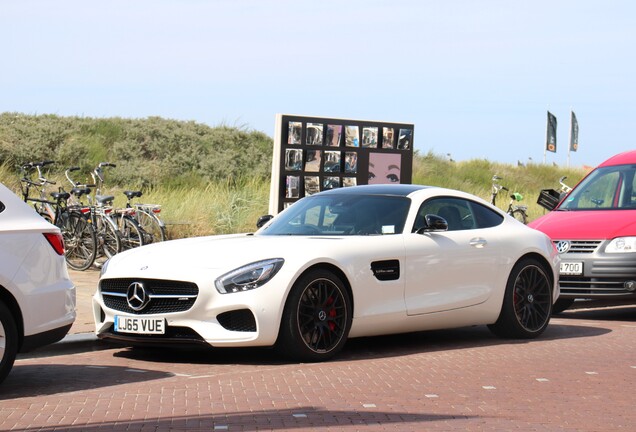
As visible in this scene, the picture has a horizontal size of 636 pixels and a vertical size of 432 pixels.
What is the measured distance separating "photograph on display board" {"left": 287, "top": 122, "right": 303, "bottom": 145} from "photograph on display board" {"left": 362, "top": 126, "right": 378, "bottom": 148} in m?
1.38

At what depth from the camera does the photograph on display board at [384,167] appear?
2047 cm

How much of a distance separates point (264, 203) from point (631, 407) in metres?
15.0

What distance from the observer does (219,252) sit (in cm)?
999

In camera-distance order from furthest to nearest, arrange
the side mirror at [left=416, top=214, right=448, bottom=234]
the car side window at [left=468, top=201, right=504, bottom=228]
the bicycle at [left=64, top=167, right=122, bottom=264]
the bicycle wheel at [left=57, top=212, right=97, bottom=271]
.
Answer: the bicycle at [left=64, top=167, right=122, bottom=264], the bicycle wheel at [left=57, top=212, right=97, bottom=271], the car side window at [left=468, top=201, right=504, bottom=228], the side mirror at [left=416, top=214, right=448, bottom=234]

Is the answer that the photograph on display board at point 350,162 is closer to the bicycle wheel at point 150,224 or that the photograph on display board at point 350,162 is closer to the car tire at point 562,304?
the bicycle wheel at point 150,224

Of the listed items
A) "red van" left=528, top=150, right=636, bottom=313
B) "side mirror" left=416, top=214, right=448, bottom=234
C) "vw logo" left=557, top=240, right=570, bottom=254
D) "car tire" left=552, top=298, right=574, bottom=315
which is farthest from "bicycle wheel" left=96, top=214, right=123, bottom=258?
"side mirror" left=416, top=214, right=448, bottom=234

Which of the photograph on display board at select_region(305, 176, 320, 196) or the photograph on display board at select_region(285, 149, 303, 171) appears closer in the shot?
the photograph on display board at select_region(285, 149, 303, 171)

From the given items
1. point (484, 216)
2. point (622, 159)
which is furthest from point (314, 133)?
point (484, 216)

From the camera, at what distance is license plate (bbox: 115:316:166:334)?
31.8 ft

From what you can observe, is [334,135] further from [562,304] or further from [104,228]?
[562,304]

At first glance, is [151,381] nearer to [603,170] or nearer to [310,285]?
[310,285]

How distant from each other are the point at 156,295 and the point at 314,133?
9955 millimetres

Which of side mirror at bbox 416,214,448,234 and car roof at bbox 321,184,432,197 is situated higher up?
car roof at bbox 321,184,432,197

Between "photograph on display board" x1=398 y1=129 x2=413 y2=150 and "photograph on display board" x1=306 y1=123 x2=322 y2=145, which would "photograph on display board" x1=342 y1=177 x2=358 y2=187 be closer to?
"photograph on display board" x1=306 y1=123 x2=322 y2=145
